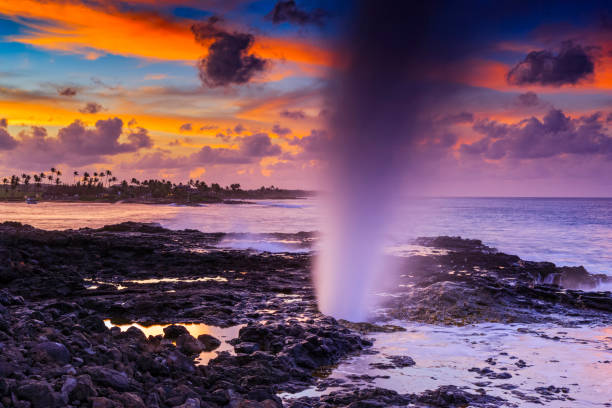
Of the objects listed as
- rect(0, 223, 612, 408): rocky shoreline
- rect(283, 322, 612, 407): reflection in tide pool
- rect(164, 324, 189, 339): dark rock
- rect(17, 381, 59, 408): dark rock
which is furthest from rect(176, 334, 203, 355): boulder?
rect(17, 381, 59, 408): dark rock

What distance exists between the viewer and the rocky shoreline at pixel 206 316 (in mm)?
7938

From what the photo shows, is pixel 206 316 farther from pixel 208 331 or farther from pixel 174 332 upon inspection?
pixel 174 332

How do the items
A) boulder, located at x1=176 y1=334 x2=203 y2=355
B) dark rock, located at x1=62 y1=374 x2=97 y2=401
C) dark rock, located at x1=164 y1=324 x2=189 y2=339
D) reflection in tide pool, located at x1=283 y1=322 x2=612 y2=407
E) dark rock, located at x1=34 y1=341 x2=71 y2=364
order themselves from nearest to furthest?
dark rock, located at x1=62 y1=374 x2=97 y2=401 → dark rock, located at x1=34 y1=341 x2=71 y2=364 → reflection in tide pool, located at x1=283 y1=322 x2=612 y2=407 → boulder, located at x1=176 y1=334 x2=203 y2=355 → dark rock, located at x1=164 y1=324 x2=189 y2=339

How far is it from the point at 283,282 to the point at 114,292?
808cm

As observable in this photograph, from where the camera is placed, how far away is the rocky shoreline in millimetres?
7938

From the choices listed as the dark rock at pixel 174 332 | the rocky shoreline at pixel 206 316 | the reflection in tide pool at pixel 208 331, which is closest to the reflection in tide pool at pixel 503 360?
the rocky shoreline at pixel 206 316

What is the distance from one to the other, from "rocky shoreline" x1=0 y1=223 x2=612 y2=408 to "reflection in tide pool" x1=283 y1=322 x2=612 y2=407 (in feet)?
1.90

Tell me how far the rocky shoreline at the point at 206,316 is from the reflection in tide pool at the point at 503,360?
0.58 meters

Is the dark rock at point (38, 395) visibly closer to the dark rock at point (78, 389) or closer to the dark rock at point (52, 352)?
the dark rock at point (78, 389)

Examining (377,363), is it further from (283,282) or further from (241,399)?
(283,282)

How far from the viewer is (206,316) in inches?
625

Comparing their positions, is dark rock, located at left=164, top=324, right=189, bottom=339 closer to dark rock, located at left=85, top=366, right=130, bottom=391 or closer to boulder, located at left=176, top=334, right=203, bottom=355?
boulder, located at left=176, top=334, right=203, bottom=355

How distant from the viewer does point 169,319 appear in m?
15.6

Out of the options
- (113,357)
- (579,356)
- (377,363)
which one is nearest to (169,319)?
(113,357)
